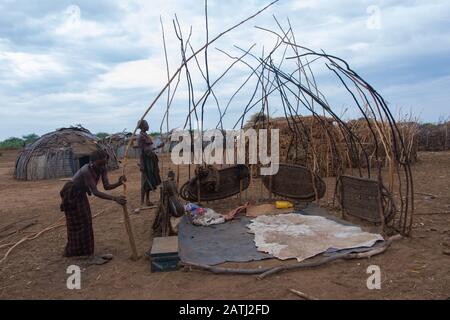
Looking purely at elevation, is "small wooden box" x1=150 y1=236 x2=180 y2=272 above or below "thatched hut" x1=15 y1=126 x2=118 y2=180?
below

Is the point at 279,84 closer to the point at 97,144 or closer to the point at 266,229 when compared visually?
the point at 266,229

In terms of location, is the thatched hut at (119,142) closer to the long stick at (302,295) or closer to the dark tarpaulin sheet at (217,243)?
the dark tarpaulin sheet at (217,243)

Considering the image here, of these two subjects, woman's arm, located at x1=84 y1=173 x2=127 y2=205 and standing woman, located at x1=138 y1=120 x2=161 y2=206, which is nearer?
woman's arm, located at x1=84 y1=173 x2=127 y2=205

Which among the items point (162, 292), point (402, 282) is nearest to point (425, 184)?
point (402, 282)

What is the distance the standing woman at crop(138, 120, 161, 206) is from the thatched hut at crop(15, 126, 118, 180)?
7135mm

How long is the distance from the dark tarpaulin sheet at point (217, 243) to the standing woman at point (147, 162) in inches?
54.2

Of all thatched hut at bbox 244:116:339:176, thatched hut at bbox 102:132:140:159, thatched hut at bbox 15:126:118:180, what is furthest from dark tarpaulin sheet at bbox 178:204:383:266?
thatched hut at bbox 102:132:140:159

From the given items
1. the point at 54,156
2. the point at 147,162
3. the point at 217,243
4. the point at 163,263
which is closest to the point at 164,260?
the point at 163,263

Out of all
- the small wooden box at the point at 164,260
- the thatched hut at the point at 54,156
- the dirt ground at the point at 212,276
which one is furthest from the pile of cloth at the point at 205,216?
the thatched hut at the point at 54,156

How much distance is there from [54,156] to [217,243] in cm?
1030

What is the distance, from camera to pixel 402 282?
3.27 metres

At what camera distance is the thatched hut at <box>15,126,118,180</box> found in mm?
13156

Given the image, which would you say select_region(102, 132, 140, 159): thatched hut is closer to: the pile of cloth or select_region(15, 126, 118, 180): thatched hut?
select_region(15, 126, 118, 180): thatched hut
